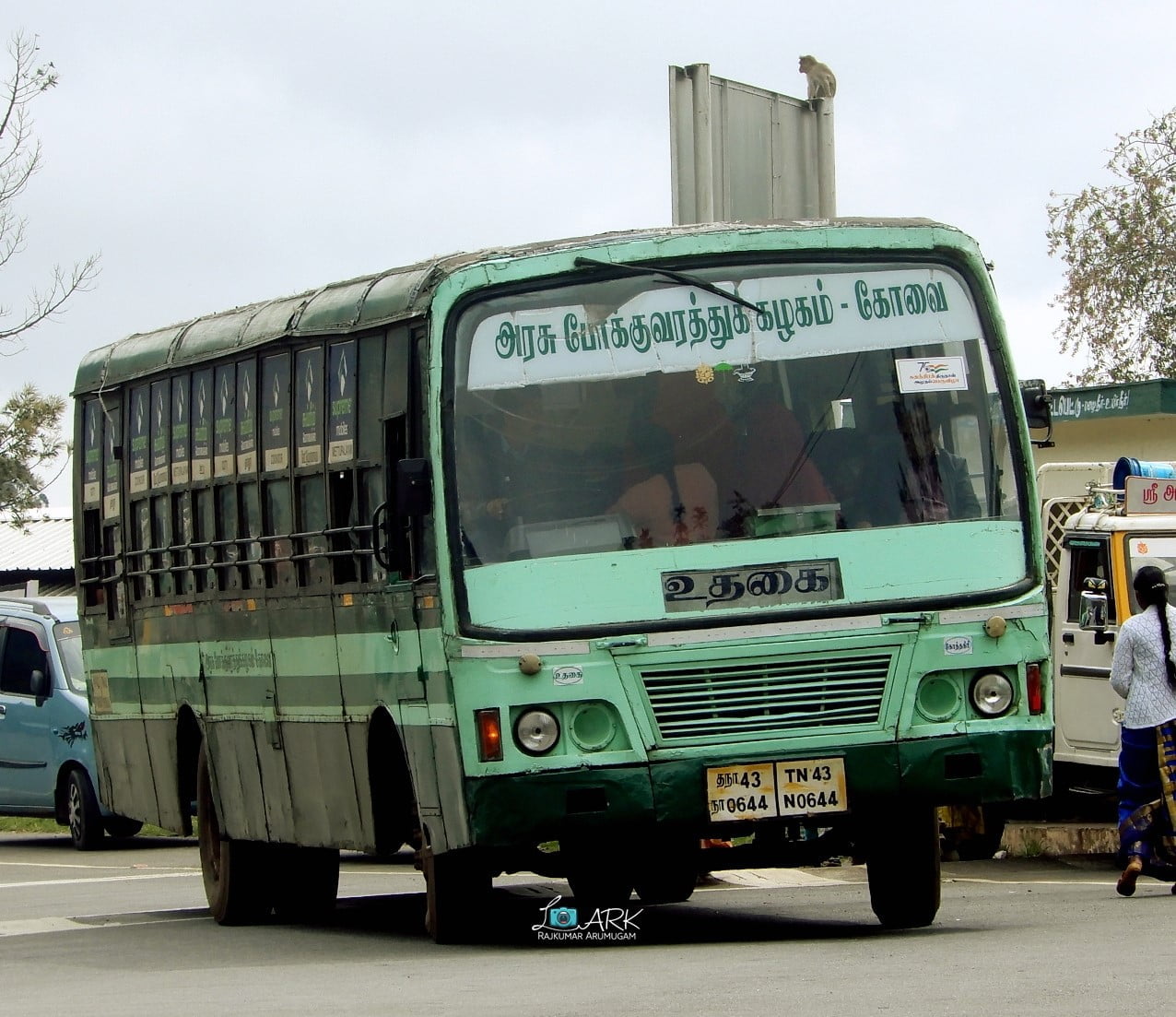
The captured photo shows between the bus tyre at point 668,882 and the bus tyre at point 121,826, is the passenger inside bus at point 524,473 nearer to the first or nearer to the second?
the bus tyre at point 668,882

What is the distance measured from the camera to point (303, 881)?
14914 millimetres

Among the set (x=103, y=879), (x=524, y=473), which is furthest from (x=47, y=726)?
(x=524, y=473)

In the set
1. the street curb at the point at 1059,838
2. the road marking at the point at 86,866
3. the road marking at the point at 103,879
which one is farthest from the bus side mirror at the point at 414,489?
the road marking at the point at 86,866

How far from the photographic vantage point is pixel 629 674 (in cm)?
1068

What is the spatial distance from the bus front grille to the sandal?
356cm

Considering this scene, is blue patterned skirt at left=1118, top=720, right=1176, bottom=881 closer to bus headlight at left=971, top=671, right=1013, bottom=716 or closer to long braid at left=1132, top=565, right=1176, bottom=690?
long braid at left=1132, top=565, right=1176, bottom=690

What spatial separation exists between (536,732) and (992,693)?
1.92 meters

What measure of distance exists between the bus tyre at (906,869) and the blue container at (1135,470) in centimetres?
620

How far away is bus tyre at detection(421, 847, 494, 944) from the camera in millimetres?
11730

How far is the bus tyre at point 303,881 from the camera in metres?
14.8

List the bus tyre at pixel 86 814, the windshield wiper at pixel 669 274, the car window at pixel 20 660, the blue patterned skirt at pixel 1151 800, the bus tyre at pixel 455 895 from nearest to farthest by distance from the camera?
1. the windshield wiper at pixel 669 274
2. the bus tyre at pixel 455 895
3. the blue patterned skirt at pixel 1151 800
4. the bus tyre at pixel 86 814
5. the car window at pixel 20 660

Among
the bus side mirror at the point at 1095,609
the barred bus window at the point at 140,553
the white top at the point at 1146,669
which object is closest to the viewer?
the white top at the point at 1146,669

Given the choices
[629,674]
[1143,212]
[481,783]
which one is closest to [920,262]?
[629,674]

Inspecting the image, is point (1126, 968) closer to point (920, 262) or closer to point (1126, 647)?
point (920, 262)
